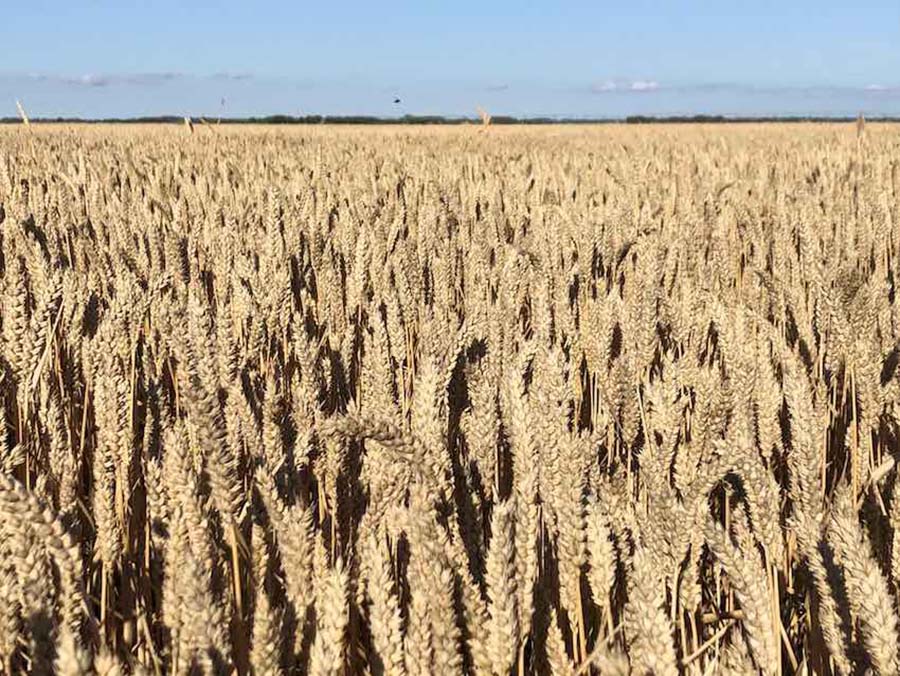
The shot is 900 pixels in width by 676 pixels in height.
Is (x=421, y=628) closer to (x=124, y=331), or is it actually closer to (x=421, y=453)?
(x=421, y=453)

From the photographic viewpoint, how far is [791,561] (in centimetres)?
120

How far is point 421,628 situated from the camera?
667 mm

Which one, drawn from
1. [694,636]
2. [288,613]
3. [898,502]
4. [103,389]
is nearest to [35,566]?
[288,613]

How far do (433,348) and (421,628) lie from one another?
79 cm

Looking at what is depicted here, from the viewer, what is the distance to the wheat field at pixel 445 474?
2.23ft

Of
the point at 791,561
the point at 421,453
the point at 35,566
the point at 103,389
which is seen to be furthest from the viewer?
the point at 791,561

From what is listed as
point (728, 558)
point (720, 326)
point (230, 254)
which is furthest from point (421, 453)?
point (230, 254)

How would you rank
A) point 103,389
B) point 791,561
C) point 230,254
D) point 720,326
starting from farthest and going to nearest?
point 230,254
point 720,326
point 791,561
point 103,389

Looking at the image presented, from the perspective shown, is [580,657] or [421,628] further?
[580,657]

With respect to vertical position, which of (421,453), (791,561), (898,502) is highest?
(421,453)

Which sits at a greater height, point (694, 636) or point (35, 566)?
point (35, 566)

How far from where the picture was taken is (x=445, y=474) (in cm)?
96

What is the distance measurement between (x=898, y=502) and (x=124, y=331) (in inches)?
47.5

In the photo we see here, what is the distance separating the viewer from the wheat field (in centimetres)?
68
